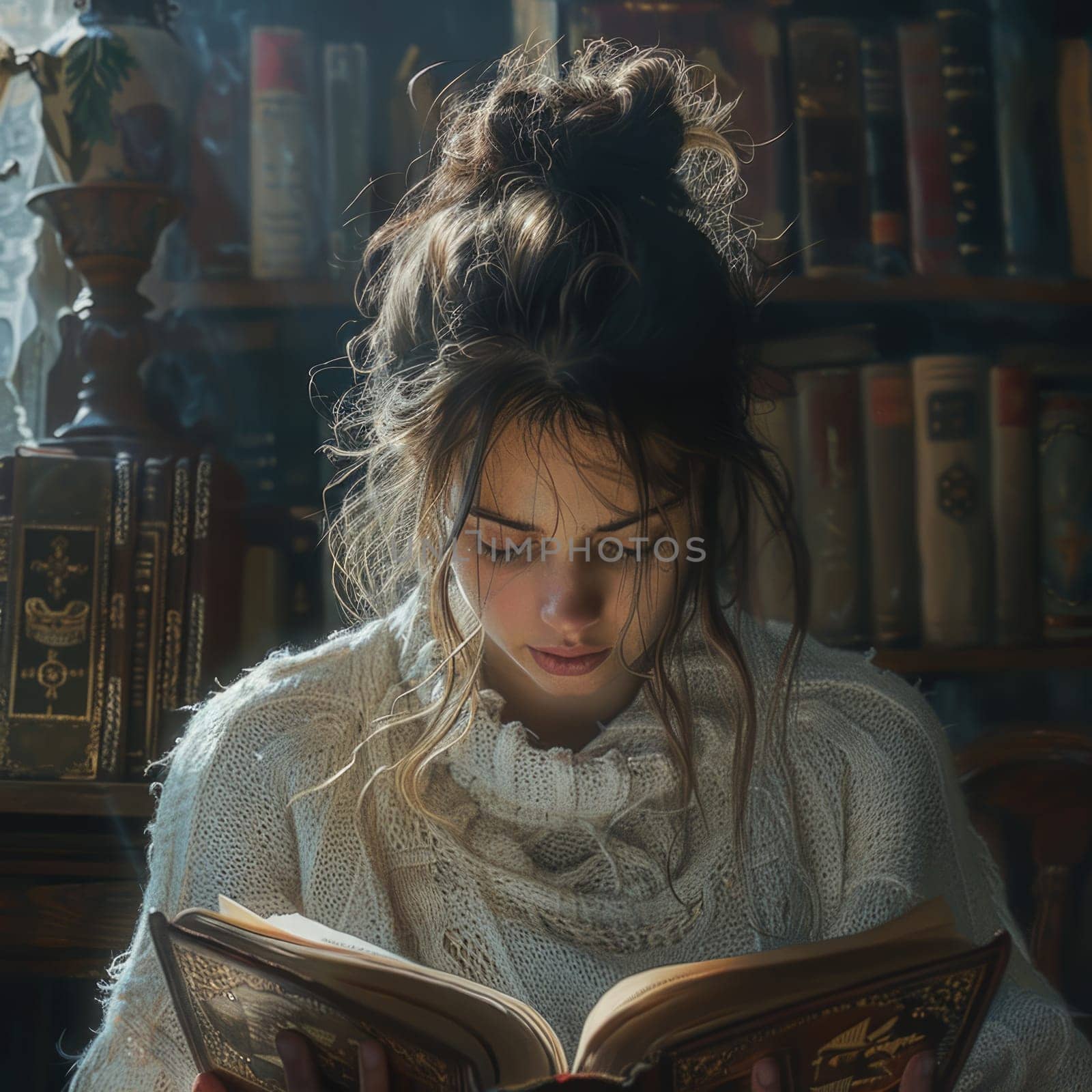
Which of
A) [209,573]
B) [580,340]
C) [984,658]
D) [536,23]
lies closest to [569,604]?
[580,340]

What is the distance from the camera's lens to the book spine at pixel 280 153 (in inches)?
44.2

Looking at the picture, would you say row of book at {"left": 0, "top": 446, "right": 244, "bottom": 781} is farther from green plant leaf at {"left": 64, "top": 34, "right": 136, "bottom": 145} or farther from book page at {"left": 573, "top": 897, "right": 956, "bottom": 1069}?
book page at {"left": 573, "top": 897, "right": 956, "bottom": 1069}

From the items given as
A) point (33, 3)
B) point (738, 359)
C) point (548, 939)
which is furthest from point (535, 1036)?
point (33, 3)

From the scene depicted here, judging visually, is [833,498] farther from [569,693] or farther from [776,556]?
[569,693]

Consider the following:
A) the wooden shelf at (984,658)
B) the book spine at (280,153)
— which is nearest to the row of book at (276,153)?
the book spine at (280,153)

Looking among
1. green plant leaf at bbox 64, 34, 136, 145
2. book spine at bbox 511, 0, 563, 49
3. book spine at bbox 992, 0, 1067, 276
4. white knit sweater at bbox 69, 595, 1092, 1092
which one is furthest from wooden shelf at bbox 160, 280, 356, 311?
book spine at bbox 992, 0, 1067, 276

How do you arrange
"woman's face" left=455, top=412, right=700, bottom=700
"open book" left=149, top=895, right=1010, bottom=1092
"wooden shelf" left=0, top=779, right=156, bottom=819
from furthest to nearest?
"wooden shelf" left=0, top=779, right=156, bottom=819 → "woman's face" left=455, top=412, right=700, bottom=700 → "open book" left=149, top=895, right=1010, bottom=1092

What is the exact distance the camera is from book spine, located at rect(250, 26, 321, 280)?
1122mm

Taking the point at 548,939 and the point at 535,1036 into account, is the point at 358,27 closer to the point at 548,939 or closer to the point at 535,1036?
the point at 548,939

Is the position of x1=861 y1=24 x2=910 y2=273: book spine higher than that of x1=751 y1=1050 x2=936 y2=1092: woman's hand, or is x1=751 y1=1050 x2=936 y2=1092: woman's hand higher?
x1=861 y1=24 x2=910 y2=273: book spine

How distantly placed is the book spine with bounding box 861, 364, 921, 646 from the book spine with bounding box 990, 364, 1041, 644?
0.07 m

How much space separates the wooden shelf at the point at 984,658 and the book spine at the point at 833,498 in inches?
1.7

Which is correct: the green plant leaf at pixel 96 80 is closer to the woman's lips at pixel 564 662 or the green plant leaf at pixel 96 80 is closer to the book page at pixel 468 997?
the woman's lips at pixel 564 662

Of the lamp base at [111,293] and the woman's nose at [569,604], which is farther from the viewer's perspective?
the lamp base at [111,293]
